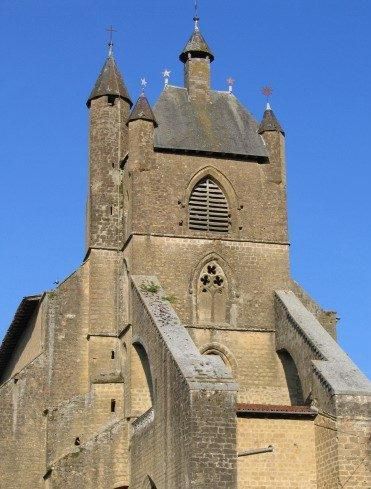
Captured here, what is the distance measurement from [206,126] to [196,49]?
3034 mm

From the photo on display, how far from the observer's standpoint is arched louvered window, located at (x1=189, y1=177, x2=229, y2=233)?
31188 millimetres

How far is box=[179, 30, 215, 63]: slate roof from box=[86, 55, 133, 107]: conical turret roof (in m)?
2.20

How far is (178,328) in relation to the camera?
26.1 m

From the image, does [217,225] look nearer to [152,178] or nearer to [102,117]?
[152,178]

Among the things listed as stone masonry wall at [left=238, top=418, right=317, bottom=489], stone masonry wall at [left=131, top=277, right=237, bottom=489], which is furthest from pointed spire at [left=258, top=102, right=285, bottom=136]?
stone masonry wall at [left=238, top=418, right=317, bottom=489]

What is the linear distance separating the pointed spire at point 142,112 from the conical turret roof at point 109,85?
180 cm

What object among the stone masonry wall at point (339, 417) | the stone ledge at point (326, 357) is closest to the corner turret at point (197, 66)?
the stone ledge at point (326, 357)

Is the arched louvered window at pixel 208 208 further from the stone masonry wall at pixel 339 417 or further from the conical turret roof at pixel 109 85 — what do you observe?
the stone masonry wall at pixel 339 417

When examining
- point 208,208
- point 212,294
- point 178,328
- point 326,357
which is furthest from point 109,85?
point 326,357

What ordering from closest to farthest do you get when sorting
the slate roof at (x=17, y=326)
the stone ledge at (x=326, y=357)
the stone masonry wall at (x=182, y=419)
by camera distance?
the stone masonry wall at (x=182, y=419) < the stone ledge at (x=326, y=357) < the slate roof at (x=17, y=326)

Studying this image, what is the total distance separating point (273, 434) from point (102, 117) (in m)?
13.3

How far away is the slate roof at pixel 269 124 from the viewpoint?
32.7 meters

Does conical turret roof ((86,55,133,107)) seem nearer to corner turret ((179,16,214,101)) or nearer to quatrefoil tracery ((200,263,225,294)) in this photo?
corner turret ((179,16,214,101))

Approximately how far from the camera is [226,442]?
22562 mm
